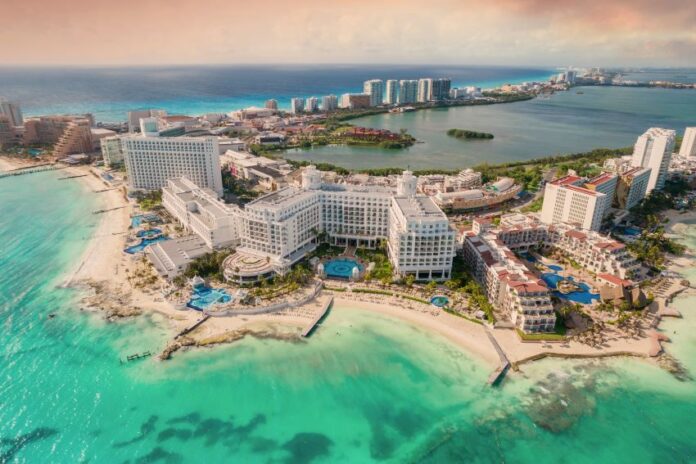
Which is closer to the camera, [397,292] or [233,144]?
[397,292]

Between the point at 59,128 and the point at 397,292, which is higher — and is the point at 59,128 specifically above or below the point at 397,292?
above

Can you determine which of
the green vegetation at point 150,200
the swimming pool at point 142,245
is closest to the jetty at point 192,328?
the swimming pool at point 142,245

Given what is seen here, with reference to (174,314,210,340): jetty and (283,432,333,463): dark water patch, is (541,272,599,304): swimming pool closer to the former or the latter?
(283,432,333,463): dark water patch

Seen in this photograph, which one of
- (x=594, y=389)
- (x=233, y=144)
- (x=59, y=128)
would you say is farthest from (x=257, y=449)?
(x=59, y=128)

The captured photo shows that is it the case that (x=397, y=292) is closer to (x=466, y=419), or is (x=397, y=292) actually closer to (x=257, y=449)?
(x=466, y=419)

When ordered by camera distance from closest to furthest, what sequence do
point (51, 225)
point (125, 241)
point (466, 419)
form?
point (466, 419), point (125, 241), point (51, 225)

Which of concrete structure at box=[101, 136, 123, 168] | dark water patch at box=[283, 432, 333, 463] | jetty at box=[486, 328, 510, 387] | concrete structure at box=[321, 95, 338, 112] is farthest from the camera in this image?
concrete structure at box=[321, 95, 338, 112]

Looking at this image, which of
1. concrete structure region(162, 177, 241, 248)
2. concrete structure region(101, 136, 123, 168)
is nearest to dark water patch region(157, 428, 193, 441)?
concrete structure region(162, 177, 241, 248)
